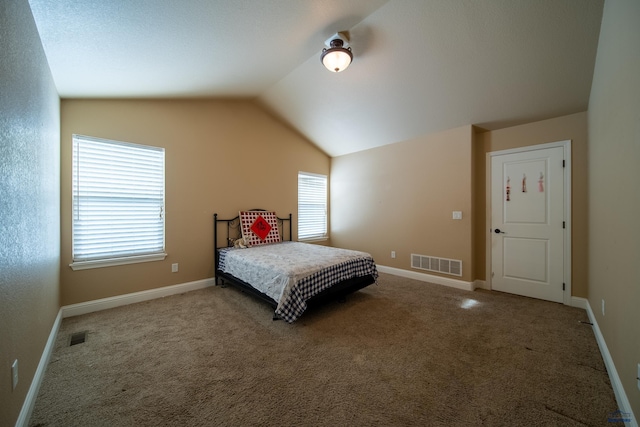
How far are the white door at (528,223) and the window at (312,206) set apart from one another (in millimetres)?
3160

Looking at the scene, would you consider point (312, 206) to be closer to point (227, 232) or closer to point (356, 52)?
point (227, 232)

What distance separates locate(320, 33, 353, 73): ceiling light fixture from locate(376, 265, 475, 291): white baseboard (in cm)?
335

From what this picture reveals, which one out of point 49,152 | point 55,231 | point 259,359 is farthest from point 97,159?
point 259,359

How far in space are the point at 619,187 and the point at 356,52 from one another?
2.62 meters

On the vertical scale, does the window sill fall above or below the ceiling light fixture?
below

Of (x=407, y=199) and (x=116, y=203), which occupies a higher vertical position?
(x=407, y=199)

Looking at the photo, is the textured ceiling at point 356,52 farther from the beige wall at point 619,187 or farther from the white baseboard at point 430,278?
the white baseboard at point 430,278

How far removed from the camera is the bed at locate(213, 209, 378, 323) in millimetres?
2422

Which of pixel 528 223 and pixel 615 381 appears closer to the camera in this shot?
pixel 615 381

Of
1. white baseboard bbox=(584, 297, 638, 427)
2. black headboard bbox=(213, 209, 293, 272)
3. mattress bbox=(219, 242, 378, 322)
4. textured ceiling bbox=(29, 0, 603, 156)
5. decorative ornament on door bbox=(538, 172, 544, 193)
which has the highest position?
textured ceiling bbox=(29, 0, 603, 156)

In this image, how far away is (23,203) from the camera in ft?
4.70

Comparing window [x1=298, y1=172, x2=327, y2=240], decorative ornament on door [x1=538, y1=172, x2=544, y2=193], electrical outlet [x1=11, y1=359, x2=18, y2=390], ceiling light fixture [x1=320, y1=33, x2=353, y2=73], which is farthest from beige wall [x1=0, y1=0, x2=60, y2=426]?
decorative ornament on door [x1=538, y1=172, x2=544, y2=193]

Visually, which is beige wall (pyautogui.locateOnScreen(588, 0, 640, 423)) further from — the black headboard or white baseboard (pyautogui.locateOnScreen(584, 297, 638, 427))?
the black headboard

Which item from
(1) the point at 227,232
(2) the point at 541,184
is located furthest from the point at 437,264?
(1) the point at 227,232
